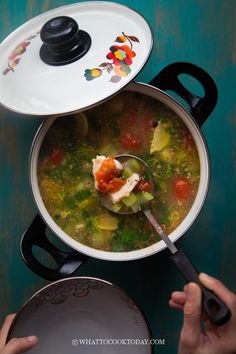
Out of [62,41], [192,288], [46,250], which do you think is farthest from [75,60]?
[192,288]

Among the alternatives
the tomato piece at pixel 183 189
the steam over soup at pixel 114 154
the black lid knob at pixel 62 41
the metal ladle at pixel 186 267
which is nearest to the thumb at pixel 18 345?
the steam over soup at pixel 114 154

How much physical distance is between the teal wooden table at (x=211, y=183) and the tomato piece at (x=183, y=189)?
0.13m

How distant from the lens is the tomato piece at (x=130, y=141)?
1412 millimetres

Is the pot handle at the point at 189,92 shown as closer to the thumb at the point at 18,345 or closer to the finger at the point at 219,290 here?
the finger at the point at 219,290

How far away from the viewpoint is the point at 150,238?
1383 mm

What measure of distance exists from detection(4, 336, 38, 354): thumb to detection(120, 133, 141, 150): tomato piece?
575 mm

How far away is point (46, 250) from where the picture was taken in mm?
1358

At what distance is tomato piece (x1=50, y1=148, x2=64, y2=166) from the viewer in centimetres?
142

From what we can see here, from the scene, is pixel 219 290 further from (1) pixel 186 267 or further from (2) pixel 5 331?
(2) pixel 5 331

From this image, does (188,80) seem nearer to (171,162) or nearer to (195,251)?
(171,162)

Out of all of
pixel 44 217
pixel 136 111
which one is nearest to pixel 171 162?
pixel 136 111

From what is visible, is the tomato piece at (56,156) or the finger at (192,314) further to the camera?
the tomato piece at (56,156)

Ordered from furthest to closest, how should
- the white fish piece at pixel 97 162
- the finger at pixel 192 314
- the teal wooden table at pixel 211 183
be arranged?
the teal wooden table at pixel 211 183
the white fish piece at pixel 97 162
the finger at pixel 192 314

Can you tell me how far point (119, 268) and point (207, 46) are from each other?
0.72 meters
